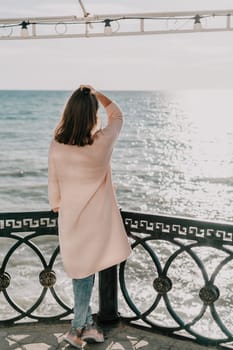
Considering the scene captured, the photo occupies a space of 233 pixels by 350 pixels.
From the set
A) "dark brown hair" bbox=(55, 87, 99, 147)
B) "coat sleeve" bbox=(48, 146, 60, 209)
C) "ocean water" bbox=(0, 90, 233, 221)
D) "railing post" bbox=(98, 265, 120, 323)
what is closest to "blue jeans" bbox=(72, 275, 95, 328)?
"railing post" bbox=(98, 265, 120, 323)

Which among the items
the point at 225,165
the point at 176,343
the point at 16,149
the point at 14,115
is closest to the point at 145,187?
the point at 225,165

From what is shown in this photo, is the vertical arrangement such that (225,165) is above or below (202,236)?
below

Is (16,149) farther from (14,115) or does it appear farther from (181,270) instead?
(14,115)

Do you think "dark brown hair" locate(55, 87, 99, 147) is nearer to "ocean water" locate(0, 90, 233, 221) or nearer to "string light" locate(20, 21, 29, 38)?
"string light" locate(20, 21, 29, 38)

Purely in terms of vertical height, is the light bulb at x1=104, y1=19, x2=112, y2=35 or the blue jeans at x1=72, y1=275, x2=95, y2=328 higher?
the light bulb at x1=104, y1=19, x2=112, y2=35

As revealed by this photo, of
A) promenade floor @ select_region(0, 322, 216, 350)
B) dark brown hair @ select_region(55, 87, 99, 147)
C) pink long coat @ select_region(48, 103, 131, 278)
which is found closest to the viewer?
dark brown hair @ select_region(55, 87, 99, 147)

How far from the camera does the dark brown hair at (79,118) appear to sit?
3.46 m

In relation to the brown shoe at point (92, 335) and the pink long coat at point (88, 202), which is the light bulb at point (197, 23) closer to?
the pink long coat at point (88, 202)

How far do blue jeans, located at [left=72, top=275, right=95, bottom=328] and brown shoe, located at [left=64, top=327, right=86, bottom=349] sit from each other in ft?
0.12

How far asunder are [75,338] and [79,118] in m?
1.63

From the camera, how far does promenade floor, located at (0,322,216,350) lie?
4.01 metres

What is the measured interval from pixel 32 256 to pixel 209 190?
14684mm

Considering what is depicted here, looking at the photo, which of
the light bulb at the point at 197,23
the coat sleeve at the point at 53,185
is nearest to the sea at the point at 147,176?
the light bulb at the point at 197,23

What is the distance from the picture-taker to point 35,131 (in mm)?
55000
